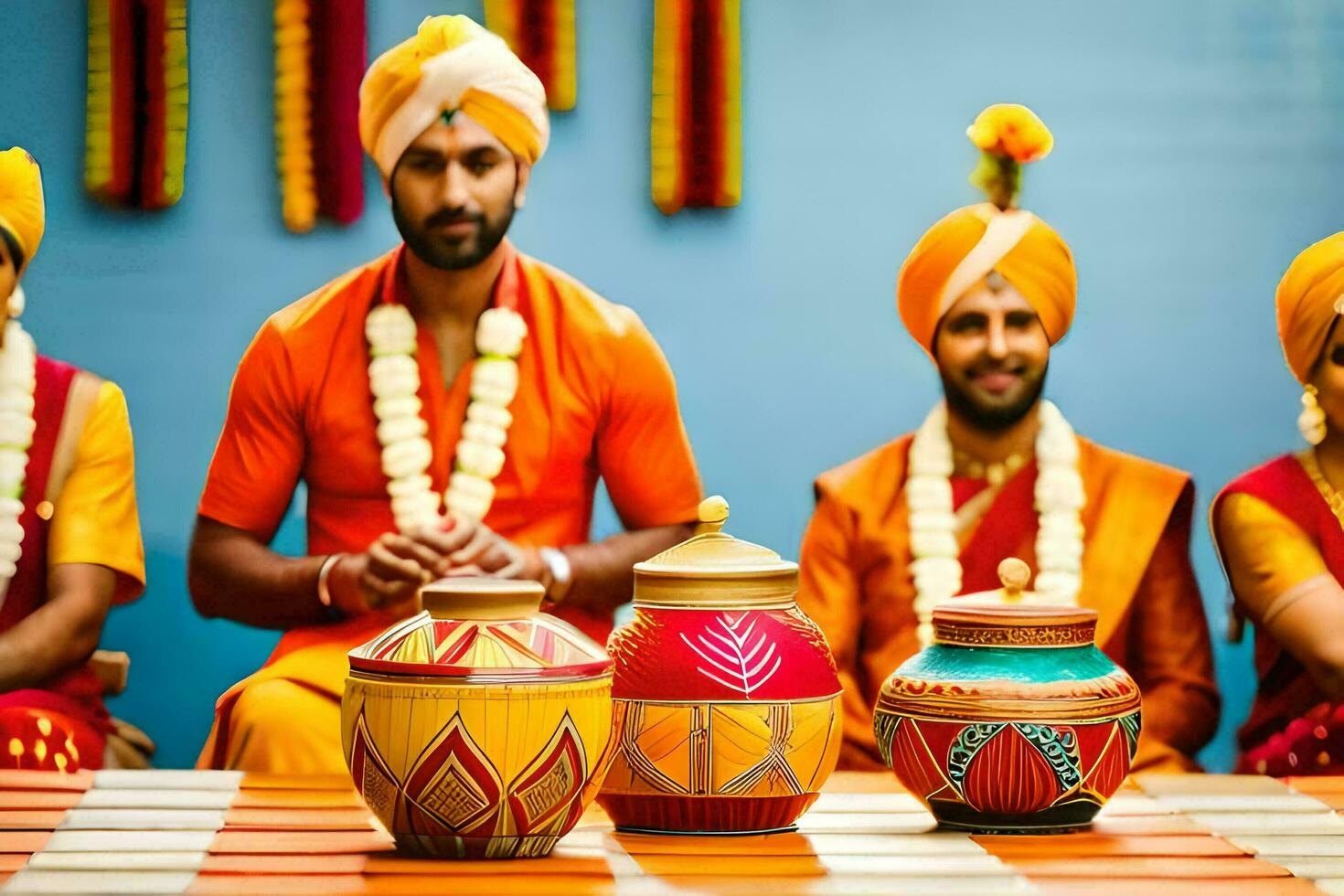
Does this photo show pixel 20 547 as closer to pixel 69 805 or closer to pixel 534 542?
pixel 534 542

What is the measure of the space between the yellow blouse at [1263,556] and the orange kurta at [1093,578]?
0.29 feet

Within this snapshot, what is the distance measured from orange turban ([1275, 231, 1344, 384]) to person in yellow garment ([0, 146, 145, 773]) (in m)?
1.95

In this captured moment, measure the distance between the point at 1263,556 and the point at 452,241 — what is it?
1.42m

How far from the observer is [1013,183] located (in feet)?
10.8

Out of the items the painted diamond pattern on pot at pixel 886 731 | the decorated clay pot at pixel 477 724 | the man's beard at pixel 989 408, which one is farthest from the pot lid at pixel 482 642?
the man's beard at pixel 989 408

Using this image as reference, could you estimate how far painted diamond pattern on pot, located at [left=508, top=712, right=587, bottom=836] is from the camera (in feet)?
5.02

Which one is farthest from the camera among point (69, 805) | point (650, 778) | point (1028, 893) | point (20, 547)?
point (20, 547)

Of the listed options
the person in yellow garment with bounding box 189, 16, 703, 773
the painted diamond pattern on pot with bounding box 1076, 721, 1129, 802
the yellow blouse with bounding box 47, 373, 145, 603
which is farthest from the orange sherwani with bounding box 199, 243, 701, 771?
the painted diamond pattern on pot with bounding box 1076, 721, 1129, 802

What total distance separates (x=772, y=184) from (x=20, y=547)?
58.2 inches

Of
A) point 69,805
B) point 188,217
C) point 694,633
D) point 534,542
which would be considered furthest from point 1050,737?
point 188,217

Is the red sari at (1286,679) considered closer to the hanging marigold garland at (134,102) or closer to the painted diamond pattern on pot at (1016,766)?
the painted diamond pattern on pot at (1016,766)

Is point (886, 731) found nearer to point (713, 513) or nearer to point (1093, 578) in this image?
point (713, 513)

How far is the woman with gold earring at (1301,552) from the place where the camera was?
9.81 feet

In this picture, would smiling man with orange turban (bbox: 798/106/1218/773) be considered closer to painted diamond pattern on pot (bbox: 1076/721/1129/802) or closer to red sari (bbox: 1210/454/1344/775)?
red sari (bbox: 1210/454/1344/775)
